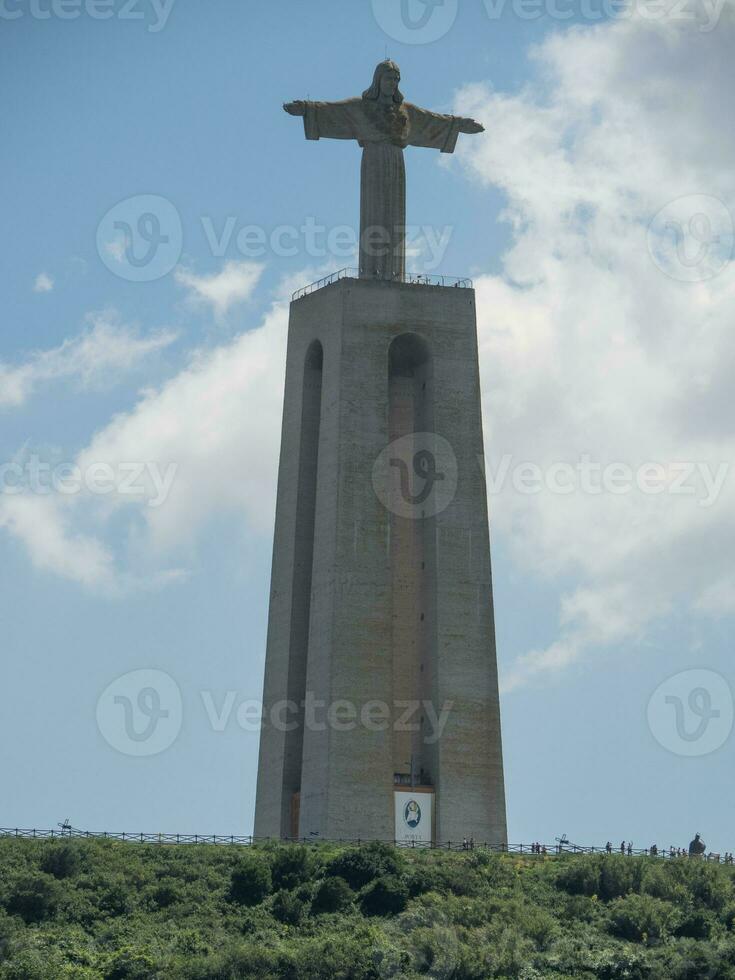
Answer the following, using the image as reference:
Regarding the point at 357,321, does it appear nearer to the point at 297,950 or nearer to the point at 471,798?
the point at 471,798

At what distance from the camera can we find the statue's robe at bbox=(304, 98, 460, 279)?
236 ft

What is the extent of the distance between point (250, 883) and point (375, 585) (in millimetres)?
12731

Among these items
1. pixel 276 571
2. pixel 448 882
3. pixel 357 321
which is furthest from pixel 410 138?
pixel 448 882

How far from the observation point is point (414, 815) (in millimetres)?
65438

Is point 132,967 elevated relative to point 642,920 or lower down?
lower down

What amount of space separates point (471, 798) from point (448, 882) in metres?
7.65

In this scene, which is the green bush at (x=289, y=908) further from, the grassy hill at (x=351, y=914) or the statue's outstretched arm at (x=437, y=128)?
the statue's outstretched arm at (x=437, y=128)

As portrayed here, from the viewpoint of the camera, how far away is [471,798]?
2591 inches

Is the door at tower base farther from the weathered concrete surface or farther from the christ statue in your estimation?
the christ statue

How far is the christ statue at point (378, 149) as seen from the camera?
71.9 metres

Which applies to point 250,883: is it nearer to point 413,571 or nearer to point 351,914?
point 351,914

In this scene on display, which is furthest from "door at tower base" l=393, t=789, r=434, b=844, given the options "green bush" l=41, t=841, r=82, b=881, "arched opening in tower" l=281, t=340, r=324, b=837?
"green bush" l=41, t=841, r=82, b=881

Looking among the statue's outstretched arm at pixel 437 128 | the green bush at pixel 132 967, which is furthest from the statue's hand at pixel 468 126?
the green bush at pixel 132 967

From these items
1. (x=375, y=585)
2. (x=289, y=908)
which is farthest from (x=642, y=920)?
(x=375, y=585)
